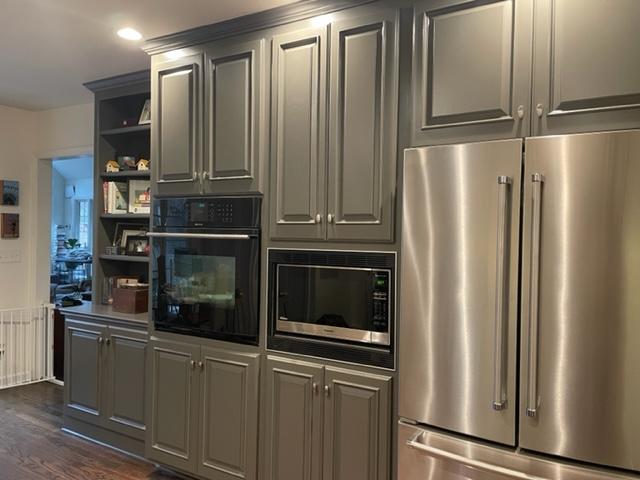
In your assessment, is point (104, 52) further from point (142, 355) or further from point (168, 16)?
point (142, 355)

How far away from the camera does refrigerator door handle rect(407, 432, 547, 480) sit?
167 cm

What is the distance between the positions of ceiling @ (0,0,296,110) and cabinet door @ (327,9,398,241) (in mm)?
444

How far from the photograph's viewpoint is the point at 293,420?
232 centimetres

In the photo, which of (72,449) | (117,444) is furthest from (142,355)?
(72,449)

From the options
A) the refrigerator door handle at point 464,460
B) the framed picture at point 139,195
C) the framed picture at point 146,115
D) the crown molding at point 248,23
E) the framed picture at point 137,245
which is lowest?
the refrigerator door handle at point 464,460

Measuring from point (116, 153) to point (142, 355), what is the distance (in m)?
1.82

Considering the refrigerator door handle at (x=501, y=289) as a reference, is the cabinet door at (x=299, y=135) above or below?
above

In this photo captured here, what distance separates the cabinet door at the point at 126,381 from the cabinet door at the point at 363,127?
169cm

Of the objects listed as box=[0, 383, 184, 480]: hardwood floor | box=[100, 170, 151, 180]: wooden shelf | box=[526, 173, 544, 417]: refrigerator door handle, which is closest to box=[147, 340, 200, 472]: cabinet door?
box=[0, 383, 184, 480]: hardwood floor

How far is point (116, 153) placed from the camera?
402cm

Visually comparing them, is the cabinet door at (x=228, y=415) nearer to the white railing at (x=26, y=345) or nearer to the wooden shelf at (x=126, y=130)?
the wooden shelf at (x=126, y=130)

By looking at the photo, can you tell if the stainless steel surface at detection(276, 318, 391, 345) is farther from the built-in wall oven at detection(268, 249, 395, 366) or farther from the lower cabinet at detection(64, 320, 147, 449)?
the lower cabinet at detection(64, 320, 147, 449)

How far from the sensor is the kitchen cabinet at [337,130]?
6.86ft

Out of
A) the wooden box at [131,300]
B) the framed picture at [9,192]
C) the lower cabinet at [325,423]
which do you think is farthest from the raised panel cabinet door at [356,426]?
the framed picture at [9,192]
